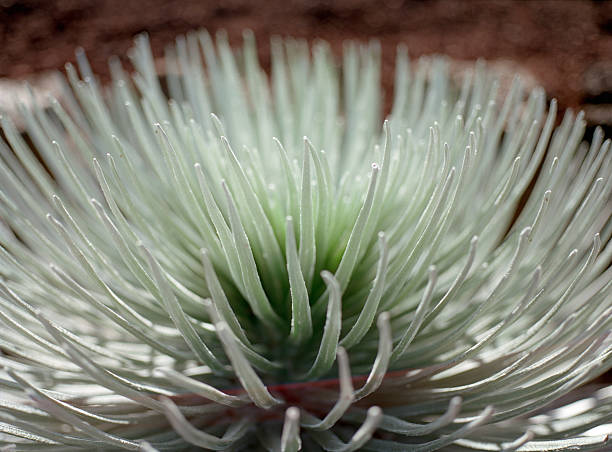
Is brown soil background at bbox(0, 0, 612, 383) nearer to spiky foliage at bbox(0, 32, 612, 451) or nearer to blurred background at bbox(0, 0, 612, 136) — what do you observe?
blurred background at bbox(0, 0, 612, 136)

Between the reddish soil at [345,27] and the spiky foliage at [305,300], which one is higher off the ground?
the reddish soil at [345,27]

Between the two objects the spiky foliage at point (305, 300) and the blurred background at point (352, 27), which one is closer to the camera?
the spiky foliage at point (305, 300)

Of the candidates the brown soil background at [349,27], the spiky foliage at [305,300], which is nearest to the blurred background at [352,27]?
the brown soil background at [349,27]

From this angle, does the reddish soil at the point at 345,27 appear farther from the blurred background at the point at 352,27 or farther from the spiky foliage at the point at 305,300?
the spiky foliage at the point at 305,300

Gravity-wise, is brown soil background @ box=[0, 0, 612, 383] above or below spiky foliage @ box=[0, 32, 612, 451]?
above

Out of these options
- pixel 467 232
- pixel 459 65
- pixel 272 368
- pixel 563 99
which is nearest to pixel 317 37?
pixel 459 65

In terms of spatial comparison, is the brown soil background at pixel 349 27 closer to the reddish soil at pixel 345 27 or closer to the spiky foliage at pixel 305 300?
the reddish soil at pixel 345 27

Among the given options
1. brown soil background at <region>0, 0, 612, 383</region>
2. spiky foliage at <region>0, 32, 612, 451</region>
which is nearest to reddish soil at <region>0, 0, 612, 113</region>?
brown soil background at <region>0, 0, 612, 383</region>

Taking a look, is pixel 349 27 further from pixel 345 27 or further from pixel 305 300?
pixel 305 300

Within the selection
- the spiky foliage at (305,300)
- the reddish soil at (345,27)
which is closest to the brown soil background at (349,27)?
the reddish soil at (345,27)
